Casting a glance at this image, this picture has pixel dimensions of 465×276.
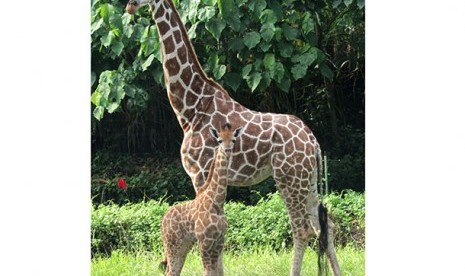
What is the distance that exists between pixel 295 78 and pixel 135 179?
1166 millimetres

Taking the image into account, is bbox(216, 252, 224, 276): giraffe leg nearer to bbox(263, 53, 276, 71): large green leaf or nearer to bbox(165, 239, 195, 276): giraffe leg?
bbox(165, 239, 195, 276): giraffe leg

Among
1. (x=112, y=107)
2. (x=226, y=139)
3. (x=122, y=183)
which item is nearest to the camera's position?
(x=226, y=139)

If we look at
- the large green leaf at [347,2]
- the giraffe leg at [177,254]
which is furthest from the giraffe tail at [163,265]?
the large green leaf at [347,2]

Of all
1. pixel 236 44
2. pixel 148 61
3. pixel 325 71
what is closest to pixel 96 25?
pixel 148 61

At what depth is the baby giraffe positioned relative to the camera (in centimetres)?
452

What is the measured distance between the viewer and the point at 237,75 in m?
5.21

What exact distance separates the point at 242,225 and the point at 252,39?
1095 millimetres

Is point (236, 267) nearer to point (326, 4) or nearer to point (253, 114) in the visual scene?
point (253, 114)

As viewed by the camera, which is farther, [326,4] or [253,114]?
[326,4]

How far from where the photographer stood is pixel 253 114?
4875 mm

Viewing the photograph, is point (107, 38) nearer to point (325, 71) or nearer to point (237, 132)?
point (237, 132)

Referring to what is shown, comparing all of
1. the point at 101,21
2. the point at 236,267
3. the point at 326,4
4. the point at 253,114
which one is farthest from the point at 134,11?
the point at 236,267

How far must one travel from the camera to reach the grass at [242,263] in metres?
5.02

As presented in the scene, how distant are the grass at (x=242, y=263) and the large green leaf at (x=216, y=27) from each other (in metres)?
1.21
